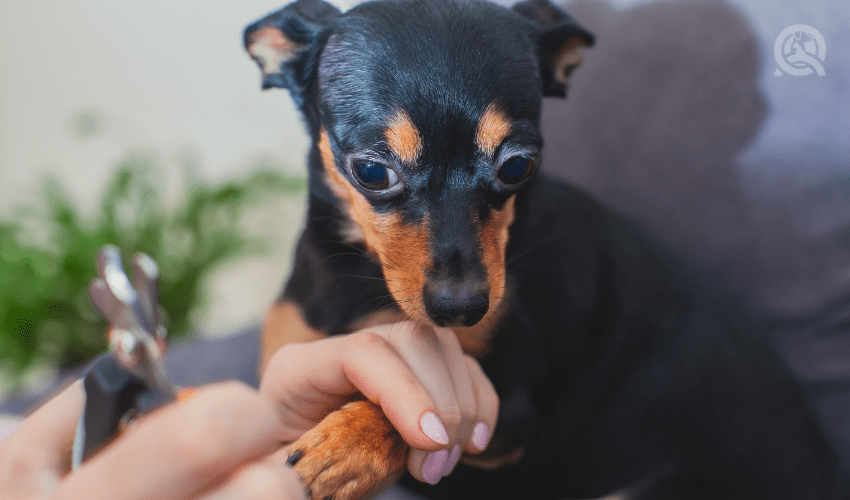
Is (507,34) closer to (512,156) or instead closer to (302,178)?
(512,156)

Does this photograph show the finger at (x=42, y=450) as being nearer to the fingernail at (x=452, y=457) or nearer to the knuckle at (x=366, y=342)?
the knuckle at (x=366, y=342)

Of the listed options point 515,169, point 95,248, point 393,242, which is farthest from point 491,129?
point 95,248

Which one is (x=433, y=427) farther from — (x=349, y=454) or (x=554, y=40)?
(x=554, y=40)

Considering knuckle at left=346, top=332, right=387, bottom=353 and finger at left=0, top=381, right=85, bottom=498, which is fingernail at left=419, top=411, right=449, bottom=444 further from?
finger at left=0, top=381, right=85, bottom=498

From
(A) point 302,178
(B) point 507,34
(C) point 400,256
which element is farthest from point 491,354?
(A) point 302,178

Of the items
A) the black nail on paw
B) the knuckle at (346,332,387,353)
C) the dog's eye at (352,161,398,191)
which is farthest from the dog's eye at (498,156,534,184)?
the black nail on paw

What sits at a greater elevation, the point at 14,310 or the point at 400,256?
the point at 400,256
